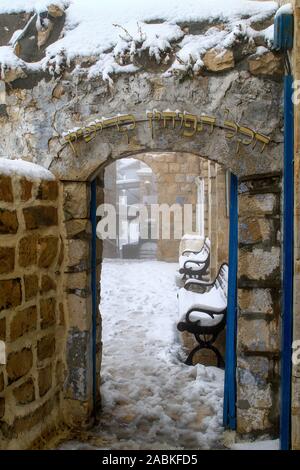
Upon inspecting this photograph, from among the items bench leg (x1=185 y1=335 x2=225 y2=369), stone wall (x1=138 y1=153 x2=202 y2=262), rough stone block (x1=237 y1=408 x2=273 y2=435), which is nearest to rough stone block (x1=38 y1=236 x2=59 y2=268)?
rough stone block (x1=237 y1=408 x2=273 y2=435)

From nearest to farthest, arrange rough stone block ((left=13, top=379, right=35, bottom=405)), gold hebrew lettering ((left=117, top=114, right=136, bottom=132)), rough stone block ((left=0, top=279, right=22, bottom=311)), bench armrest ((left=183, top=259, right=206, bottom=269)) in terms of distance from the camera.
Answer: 1. rough stone block ((left=0, top=279, right=22, bottom=311))
2. rough stone block ((left=13, top=379, right=35, bottom=405))
3. gold hebrew lettering ((left=117, top=114, right=136, bottom=132))
4. bench armrest ((left=183, top=259, right=206, bottom=269))

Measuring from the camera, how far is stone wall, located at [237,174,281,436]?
2547 millimetres

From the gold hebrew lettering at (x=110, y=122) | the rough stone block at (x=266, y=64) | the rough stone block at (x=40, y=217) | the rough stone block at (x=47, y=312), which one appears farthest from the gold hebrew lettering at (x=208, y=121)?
the rough stone block at (x=47, y=312)

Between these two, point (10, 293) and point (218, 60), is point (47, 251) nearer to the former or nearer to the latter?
point (10, 293)

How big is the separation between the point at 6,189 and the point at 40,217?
37 cm

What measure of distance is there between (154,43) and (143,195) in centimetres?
1157

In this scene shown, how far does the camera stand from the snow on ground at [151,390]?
8.98 feet

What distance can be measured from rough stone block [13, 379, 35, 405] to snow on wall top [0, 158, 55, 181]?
1216 millimetres

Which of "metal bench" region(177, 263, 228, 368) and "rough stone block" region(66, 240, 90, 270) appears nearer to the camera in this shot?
"rough stone block" region(66, 240, 90, 270)

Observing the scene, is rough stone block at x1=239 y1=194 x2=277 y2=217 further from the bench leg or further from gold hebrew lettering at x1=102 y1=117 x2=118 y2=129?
the bench leg

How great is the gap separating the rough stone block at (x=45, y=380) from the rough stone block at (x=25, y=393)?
0.31 ft

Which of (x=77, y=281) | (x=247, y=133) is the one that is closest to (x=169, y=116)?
(x=247, y=133)

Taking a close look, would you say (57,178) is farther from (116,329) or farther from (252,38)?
(116,329)
